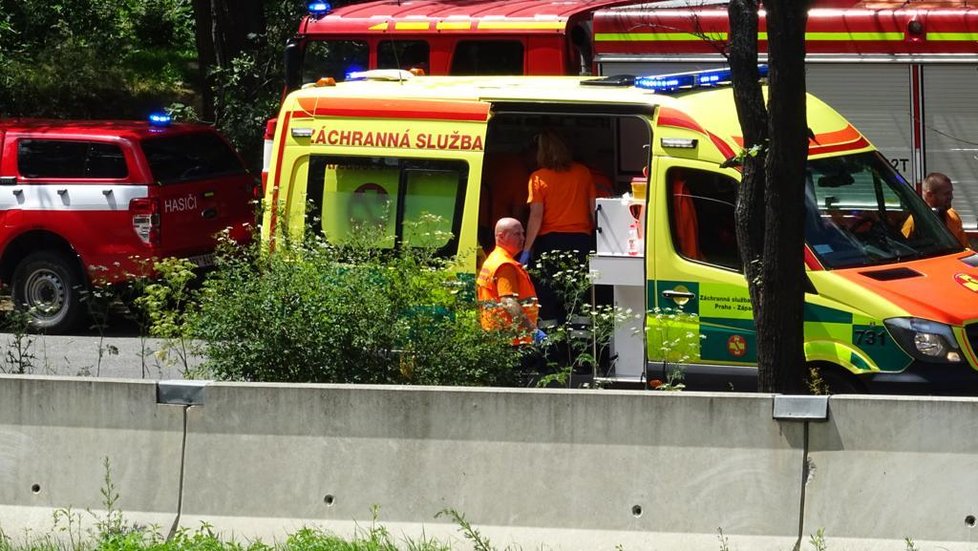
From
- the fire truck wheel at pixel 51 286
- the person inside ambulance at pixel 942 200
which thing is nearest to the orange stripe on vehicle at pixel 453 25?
the fire truck wheel at pixel 51 286

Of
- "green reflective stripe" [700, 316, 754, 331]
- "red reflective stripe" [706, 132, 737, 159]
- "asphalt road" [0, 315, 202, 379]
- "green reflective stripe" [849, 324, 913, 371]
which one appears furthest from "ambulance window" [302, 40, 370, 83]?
"green reflective stripe" [849, 324, 913, 371]

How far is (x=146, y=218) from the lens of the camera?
1338cm

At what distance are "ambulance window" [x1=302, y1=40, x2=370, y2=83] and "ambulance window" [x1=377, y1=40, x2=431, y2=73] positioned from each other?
17 cm

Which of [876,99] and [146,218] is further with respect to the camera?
[146,218]

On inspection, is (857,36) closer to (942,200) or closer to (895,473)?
(942,200)

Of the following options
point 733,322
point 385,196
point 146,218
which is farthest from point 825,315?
point 146,218

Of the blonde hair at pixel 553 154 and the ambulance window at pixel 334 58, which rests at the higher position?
the ambulance window at pixel 334 58

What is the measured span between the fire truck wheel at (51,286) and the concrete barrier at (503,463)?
7170mm

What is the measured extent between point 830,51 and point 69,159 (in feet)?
23.4

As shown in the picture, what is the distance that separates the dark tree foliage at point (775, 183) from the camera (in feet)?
23.2

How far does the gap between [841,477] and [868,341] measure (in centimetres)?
233

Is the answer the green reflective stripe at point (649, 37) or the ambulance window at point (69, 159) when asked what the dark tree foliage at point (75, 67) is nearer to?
the ambulance window at point (69, 159)

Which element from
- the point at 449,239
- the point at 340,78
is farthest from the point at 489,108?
the point at 340,78

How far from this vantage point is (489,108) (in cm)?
949
